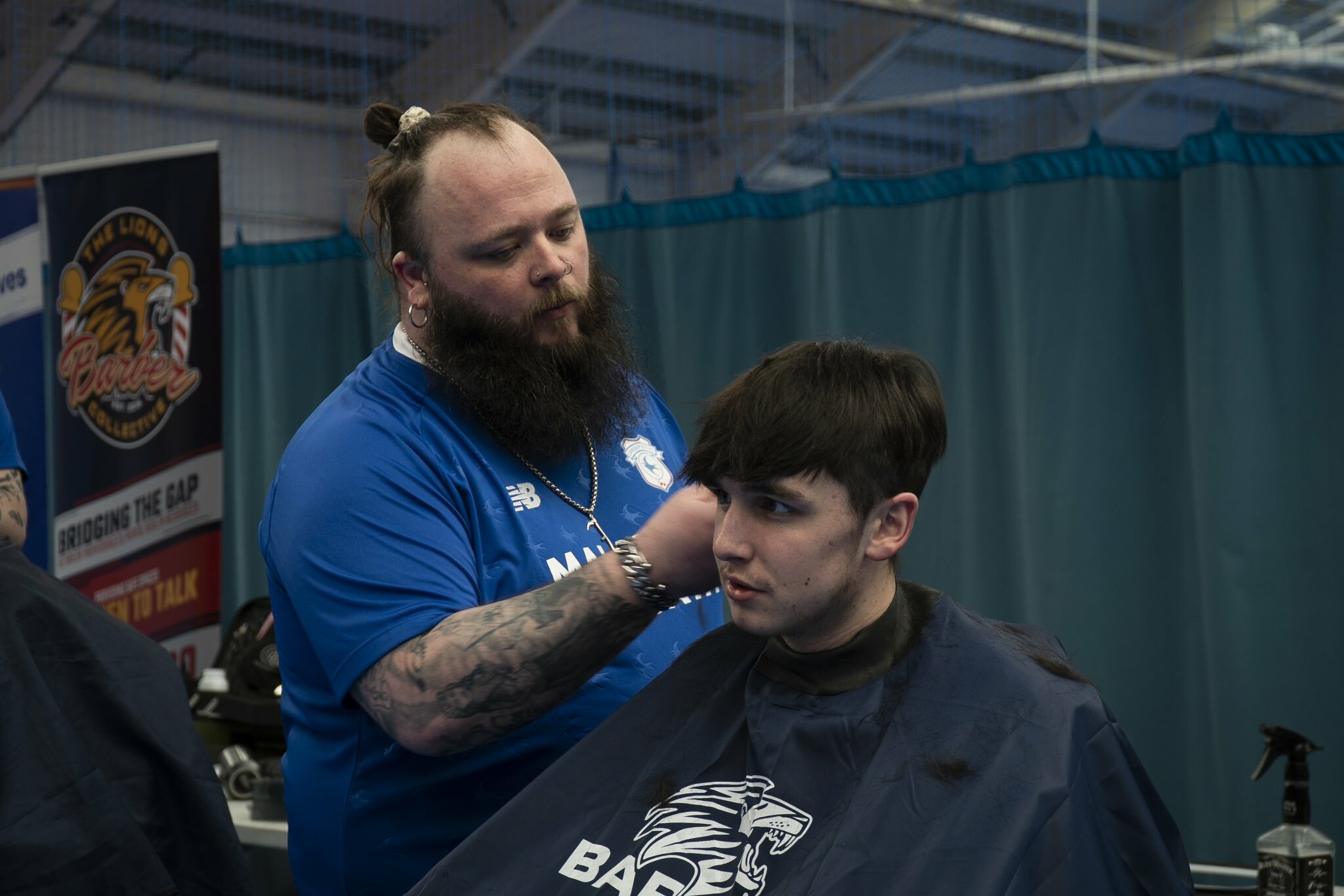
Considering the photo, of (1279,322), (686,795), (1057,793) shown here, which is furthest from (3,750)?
(1279,322)

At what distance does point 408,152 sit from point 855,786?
2.72 ft

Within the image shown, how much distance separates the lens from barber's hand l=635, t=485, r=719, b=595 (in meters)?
1.15

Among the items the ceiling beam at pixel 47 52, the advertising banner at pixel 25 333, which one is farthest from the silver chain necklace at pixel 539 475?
the ceiling beam at pixel 47 52

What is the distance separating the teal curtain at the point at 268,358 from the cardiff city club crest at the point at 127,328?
0.57 m

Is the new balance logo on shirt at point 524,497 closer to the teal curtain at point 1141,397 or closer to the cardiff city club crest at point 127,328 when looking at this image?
the teal curtain at point 1141,397

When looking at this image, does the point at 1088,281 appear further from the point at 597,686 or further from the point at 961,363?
the point at 597,686

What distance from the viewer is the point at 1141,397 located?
2.80 m

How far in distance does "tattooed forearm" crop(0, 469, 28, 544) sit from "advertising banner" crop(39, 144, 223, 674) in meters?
1.24

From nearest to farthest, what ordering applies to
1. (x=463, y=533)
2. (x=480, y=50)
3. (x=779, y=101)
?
(x=463, y=533)
(x=779, y=101)
(x=480, y=50)

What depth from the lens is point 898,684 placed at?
1.21 metres

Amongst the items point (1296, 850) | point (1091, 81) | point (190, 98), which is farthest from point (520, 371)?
point (190, 98)

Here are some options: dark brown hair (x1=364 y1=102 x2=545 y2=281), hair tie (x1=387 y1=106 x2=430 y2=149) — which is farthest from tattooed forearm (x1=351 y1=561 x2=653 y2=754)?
hair tie (x1=387 y1=106 x2=430 y2=149)

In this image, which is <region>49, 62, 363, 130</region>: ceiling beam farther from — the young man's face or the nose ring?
the young man's face

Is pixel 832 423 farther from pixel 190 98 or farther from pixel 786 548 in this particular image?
pixel 190 98
